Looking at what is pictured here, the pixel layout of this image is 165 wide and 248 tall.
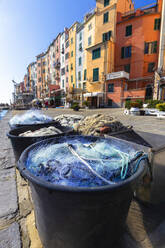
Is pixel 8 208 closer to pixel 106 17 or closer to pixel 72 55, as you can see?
pixel 106 17

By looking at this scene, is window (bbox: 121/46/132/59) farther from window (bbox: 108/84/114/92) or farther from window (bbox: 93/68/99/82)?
window (bbox: 108/84/114/92)

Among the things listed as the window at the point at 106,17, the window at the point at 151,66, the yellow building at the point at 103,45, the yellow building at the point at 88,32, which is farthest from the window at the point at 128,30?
the window at the point at 151,66

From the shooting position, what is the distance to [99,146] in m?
1.35

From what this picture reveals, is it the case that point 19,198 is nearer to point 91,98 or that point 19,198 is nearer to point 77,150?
point 77,150

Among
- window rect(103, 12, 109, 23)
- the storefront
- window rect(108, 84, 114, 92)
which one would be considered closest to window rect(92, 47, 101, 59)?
window rect(103, 12, 109, 23)

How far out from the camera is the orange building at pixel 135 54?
1716cm

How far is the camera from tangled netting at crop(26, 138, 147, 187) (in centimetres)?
89

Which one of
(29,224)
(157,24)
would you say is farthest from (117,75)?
(29,224)

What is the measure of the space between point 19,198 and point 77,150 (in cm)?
125

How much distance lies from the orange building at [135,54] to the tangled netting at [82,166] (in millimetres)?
17200

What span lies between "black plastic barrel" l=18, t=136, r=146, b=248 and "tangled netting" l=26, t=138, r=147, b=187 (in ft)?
0.34

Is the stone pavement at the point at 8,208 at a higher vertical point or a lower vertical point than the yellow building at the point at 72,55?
lower

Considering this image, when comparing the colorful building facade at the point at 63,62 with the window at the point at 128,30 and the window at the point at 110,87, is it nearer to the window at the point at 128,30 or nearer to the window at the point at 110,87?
the window at the point at 110,87

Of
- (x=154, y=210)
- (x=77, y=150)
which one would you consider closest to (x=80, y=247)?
(x=77, y=150)
